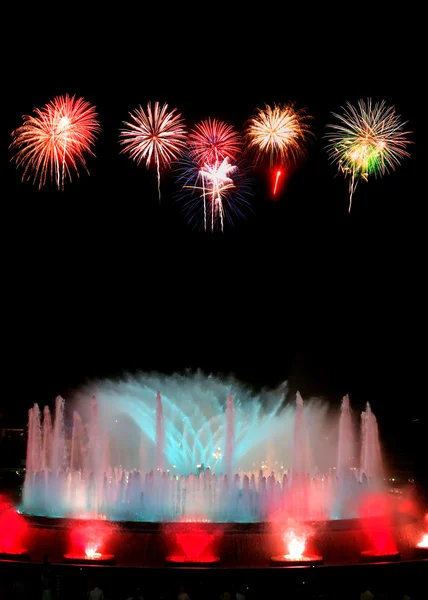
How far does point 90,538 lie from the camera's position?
58.7 feet

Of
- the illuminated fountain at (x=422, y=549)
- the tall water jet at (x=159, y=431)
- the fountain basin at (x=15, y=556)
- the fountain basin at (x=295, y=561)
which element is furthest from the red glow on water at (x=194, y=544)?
the tall water jet at (x=159, y=431)

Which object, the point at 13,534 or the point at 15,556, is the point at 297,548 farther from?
the point at 13,534

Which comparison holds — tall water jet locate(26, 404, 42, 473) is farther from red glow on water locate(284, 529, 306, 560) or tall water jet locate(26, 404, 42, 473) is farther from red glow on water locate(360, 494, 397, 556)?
red glow on water locate(360, 494, 397, 556)

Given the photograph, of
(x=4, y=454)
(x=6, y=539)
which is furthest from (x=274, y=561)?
(x=4, y=454)

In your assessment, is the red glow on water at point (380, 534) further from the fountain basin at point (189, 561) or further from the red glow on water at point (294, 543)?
the fountain basin at point (189, 561)

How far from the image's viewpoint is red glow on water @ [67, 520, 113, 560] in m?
17.7

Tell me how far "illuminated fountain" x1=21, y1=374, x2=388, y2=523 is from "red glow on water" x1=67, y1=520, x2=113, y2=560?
1868 millimetres

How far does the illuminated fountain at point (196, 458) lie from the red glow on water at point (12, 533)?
1947mm

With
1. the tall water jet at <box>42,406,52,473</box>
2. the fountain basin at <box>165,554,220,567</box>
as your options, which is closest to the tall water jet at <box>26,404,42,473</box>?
the tall water jet at <box>42,406,52,473</box>

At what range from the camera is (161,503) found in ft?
67.8

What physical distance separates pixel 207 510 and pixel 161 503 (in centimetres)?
116

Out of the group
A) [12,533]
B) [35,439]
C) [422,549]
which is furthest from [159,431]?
[422,549]

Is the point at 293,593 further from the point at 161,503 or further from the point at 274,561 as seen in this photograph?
the point at 161,503

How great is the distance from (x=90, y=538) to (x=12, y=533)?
7.24 feet
